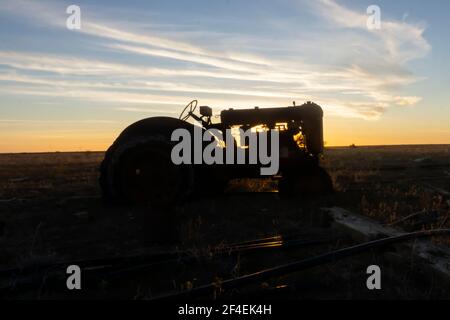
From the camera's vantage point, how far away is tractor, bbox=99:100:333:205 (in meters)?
8.98

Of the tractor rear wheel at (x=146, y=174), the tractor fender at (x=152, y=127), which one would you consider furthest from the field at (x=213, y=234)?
the tractor fender at (x=152, y=127)

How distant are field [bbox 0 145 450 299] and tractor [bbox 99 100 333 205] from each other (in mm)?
399

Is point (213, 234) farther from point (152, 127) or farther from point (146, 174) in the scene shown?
point (152, 127)

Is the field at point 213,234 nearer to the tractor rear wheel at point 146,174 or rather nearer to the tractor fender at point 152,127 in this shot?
the tractor rear wheel at point 146,174

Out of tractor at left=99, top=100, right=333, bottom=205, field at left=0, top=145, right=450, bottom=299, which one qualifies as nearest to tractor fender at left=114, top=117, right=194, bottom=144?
tractor at left=99, top=100, right=333, bottom=205

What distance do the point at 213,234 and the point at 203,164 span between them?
9.47ft

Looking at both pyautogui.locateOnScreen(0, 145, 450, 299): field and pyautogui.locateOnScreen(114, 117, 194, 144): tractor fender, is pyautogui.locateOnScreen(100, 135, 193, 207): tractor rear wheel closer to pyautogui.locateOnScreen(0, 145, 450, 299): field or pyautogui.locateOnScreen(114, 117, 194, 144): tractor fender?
pyautogui.locateOnScreen(114, 117, 194, 144): tractor fender

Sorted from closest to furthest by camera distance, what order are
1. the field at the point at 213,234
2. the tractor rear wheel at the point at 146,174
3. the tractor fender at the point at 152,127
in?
the field at the point at 213,234
the tractor rear wheel at the point at 146,174
the tractor fender at the point at 152,127

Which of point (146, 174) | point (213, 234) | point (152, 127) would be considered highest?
point (152, 127)

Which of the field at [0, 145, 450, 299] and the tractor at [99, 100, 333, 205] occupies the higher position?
the tractor at [99, 100, 333, 205]

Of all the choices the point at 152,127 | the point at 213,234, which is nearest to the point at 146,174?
the point at 152,127

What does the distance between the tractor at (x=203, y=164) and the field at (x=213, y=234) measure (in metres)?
0.40

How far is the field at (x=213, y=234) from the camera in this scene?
4.58m

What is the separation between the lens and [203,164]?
9570mm
